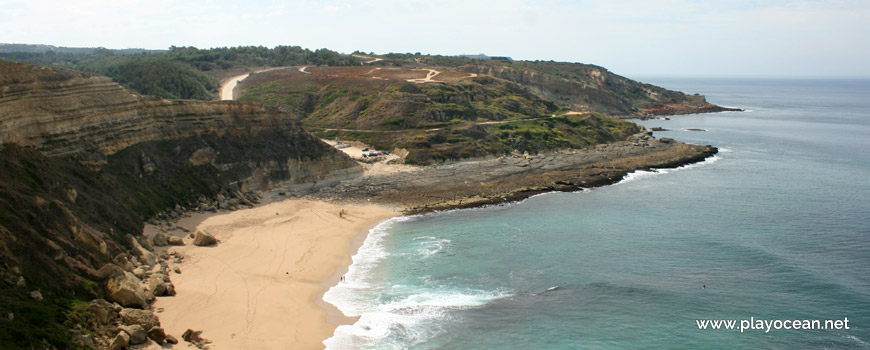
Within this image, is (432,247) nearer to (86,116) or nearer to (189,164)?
(189,164)

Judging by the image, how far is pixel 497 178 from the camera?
202 ft

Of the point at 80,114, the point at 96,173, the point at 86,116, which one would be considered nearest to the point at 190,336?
the point at 96,173

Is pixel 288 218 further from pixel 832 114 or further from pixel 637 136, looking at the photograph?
pixel 832 114

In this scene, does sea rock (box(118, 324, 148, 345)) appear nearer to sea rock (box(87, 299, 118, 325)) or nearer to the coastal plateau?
the coastal plateau

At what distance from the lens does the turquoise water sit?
26438 mm

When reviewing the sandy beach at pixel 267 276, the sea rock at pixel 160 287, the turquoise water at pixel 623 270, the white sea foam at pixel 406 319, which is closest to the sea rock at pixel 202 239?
the sandy beach at pixel 267 276

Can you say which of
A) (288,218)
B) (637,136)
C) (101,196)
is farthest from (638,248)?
(637,136)

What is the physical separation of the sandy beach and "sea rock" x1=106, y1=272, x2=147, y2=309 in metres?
0.97

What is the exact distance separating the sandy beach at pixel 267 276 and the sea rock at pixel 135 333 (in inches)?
68.3

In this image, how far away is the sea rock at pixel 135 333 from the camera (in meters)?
21.9

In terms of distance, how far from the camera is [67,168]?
35156mm

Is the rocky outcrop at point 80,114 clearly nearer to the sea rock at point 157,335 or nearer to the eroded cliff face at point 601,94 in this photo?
the sea rock at point 157,335

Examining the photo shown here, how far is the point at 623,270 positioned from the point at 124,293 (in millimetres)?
27122

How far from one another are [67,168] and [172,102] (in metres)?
14.4
